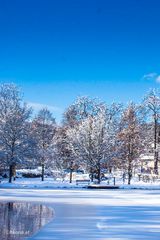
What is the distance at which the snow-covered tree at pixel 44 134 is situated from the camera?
61128 millimetres

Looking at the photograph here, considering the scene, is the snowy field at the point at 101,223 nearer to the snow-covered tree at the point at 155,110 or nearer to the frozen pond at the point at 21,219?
the frozen pond at the point at 21,219

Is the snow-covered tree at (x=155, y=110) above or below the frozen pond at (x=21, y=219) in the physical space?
above

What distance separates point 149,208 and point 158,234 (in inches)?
403

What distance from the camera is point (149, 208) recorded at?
27281mm

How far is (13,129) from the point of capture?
5597cm

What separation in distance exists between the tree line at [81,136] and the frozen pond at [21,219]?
25.6 m

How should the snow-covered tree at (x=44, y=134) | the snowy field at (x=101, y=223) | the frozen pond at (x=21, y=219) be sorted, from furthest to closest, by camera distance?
the snow-covered tree at (x=44, y=134), the frozen pond at (x=21, y=219), the snowy field at (x=101, y=223)

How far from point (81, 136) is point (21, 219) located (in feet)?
126

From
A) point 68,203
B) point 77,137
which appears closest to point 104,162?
point 77,137

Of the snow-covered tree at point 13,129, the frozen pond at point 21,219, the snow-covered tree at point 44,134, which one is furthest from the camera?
the snow-covered tree at point 44,134

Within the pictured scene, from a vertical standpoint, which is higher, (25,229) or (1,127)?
(1,127)

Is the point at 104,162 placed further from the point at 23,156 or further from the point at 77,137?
the point at 23,156

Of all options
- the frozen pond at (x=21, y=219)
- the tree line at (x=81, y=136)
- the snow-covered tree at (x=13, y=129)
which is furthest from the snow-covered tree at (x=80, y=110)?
the frozen pond at (x=21, y=219)

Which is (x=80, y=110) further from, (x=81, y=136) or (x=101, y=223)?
(x=101, y=223)
